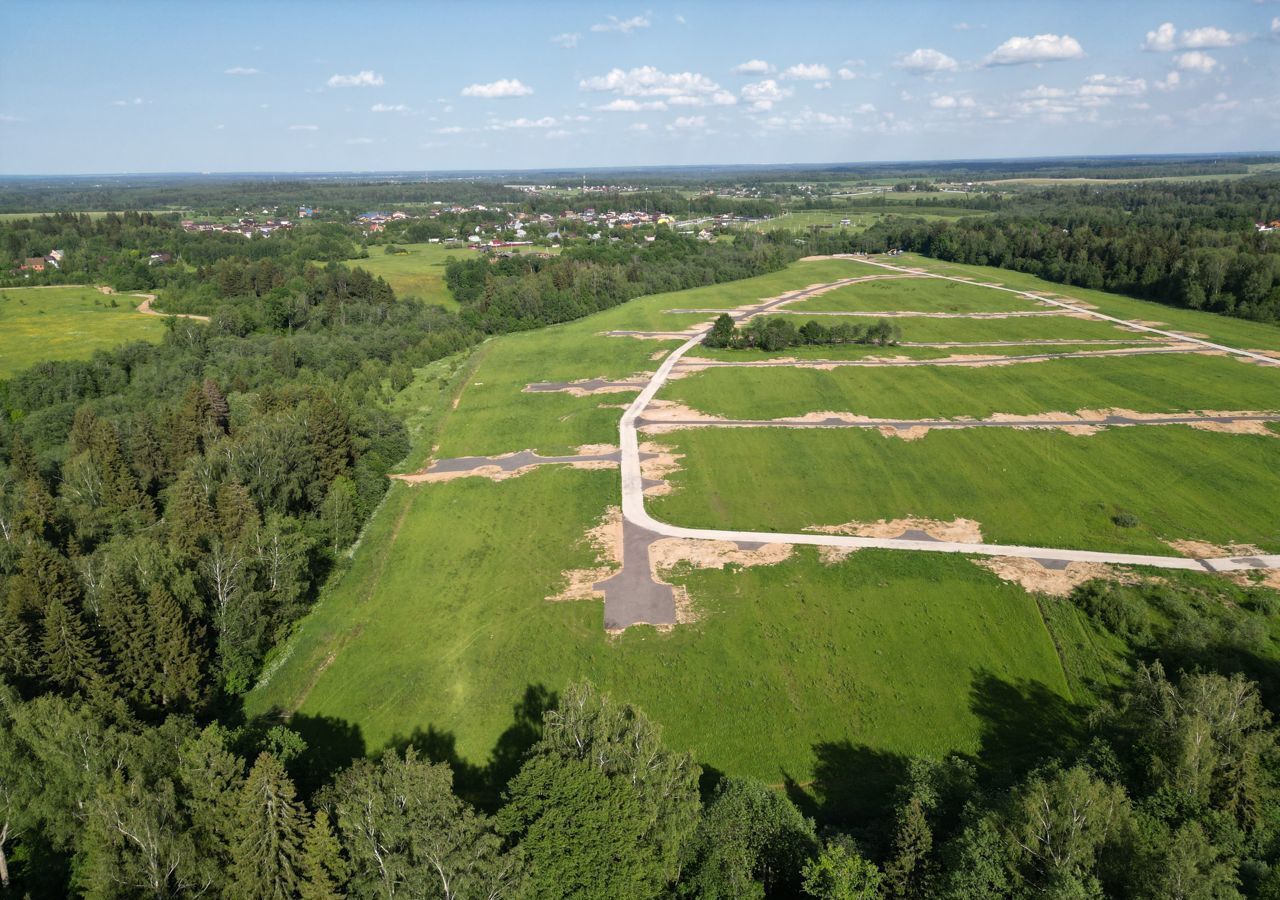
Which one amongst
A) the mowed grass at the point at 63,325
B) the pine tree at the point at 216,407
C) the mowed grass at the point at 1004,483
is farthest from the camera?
the mowed grass at the point at 63,325

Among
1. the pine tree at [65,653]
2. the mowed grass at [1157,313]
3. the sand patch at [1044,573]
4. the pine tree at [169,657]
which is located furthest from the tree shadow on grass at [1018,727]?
the mowed grass at [1157,313]

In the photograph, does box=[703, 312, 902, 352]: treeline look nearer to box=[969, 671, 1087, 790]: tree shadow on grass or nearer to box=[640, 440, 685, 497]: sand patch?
box=[640, 440, 685, 497]: sand patch

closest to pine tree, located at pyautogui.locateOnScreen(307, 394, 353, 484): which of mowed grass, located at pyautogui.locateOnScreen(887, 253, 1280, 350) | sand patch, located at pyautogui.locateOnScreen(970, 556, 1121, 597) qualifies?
sand patch, located at pyautogui.locateOnScreen(970, 556, 1121, 597)

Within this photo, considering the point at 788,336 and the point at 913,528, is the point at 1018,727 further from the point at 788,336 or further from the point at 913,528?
the point at 788,336

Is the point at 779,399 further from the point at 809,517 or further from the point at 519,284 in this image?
the point at 519,284

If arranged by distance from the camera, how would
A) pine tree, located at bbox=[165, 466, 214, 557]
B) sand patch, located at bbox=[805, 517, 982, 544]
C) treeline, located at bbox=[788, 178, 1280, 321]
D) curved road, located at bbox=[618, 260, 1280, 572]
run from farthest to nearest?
treeline, located at bbox=[788, 178, 1280, 321]
sand patch, located at bbox=[805, 517, 982, 544]
curved road, located at bbox=[618, 260, 1280, 572]
pine tree, located at bbox=[165, 466, 214, 557]

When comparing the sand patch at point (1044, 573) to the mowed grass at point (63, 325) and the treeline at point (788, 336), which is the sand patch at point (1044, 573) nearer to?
the treeline at point (788, 336)
